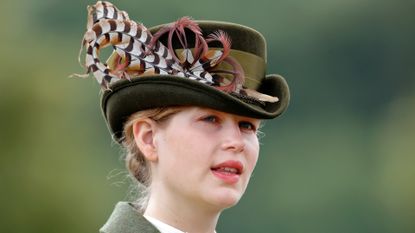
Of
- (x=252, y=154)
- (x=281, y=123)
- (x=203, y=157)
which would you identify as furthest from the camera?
(x=281, y=123)

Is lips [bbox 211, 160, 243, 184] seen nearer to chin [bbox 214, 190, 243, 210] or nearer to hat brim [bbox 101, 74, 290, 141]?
chin [bbox 214, 190, 243, 210]

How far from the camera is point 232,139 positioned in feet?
18.2

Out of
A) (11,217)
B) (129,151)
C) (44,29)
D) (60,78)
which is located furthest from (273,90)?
(44,29)

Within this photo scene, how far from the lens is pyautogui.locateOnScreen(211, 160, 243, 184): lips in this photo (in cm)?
551

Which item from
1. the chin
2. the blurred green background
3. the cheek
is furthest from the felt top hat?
the blurred green background

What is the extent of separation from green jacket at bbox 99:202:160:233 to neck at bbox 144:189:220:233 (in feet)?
0.22

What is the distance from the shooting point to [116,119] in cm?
581

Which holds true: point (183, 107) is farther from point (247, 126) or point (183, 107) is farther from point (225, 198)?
point (225, 198)

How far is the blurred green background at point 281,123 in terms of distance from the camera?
14250 millimetres

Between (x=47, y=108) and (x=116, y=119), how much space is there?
975 centimetres

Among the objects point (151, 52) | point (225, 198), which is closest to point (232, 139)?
point (225, 198)

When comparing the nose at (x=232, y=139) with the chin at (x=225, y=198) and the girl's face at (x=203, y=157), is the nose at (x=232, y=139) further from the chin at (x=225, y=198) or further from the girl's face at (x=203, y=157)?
the chin at (x=225, y=198)

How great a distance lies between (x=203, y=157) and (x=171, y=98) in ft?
0.82

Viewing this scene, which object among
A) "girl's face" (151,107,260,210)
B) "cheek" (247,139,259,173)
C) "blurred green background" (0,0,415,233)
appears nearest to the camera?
"girl's face" (151,107,260,210)
